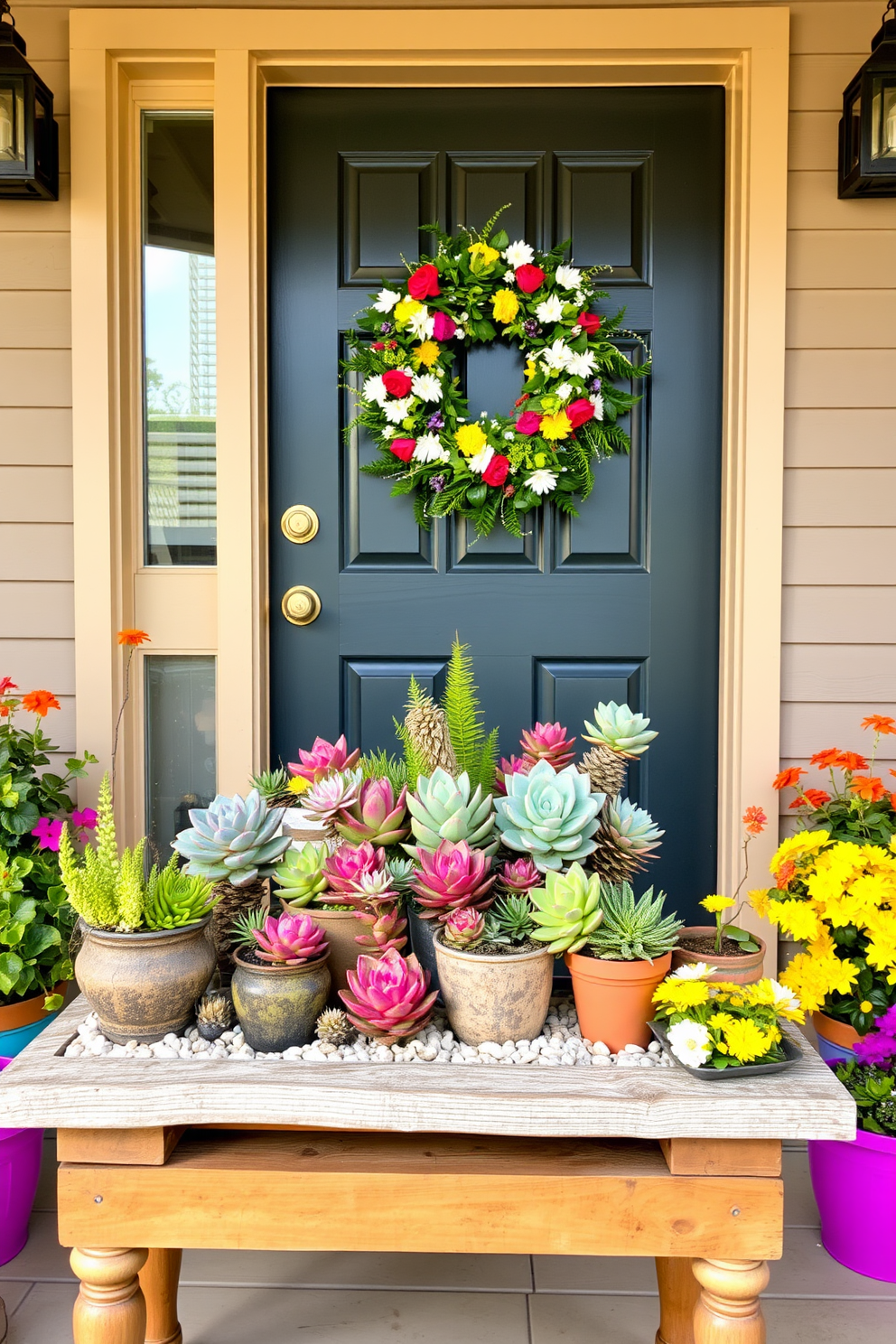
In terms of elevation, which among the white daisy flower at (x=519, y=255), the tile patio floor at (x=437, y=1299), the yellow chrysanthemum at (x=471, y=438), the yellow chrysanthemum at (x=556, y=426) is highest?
the white daisy flower at (x=519, y=255)

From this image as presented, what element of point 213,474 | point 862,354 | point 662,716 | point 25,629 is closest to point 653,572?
point 662,716

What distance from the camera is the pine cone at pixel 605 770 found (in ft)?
3.73

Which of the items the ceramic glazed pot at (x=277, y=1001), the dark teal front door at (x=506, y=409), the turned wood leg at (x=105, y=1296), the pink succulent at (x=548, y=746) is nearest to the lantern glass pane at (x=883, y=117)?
the dark teal front door at (x=506, y=409)

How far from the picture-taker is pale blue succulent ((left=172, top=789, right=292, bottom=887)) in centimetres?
108

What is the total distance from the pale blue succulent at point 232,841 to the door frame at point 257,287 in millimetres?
855

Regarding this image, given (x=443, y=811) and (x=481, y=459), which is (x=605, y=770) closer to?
(x=443, y=811)

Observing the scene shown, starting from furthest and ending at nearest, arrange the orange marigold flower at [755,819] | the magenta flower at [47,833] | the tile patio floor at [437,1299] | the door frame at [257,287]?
the door frame at [257,287] < the magenta flower at [47,833] < the orange marigold flower at [755,819] < the tile patio floor at [437,1299]

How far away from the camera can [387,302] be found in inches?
76.4

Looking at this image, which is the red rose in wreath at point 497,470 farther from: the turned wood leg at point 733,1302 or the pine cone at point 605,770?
the turned wood leg at point 733,1302

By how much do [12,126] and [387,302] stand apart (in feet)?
2.39

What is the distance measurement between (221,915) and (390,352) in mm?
1214

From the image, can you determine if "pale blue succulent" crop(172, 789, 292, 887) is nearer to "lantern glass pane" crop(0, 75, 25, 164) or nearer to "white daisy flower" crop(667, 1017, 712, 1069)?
"white daisy flower" crop(667, 1017, 712, 1069)

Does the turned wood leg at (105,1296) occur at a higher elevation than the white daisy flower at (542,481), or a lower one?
lower

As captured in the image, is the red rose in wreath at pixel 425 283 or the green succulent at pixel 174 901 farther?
the red rose in wreath at pixel 425 283
